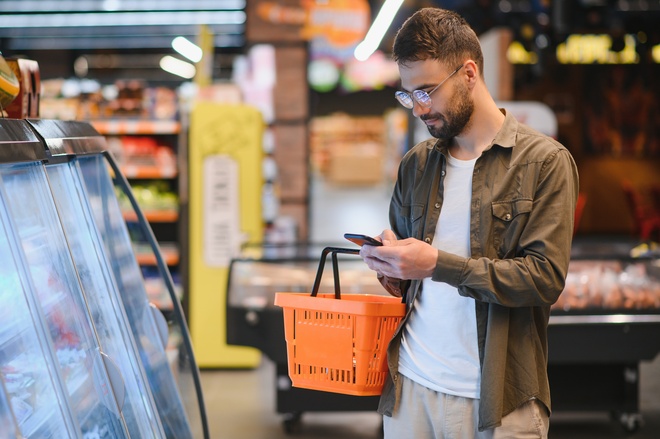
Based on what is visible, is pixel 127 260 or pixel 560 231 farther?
pixel 127 260

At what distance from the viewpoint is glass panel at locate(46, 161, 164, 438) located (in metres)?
2.32

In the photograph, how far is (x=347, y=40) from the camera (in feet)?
33.2

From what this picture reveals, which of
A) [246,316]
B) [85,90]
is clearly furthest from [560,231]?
[85,90]

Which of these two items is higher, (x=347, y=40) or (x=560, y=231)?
(x=347, y=40)

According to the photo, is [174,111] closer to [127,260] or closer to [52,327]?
[127,260]

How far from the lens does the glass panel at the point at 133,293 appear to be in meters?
2.74

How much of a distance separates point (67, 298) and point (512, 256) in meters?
1.14

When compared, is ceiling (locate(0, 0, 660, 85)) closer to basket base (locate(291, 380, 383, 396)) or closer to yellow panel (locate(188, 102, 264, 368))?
yellow panel (locate(188, 102, 264, 368))

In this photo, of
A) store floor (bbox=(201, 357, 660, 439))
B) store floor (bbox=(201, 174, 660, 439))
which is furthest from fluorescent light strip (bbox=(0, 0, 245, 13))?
store floor (bbox=(201, 357, 660, 439))

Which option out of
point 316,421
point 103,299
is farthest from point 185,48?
point 103,299

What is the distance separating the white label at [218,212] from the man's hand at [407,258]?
4.84m

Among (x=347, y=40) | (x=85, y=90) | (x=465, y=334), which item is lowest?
(x=465, y=334)

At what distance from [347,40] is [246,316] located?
585 cm

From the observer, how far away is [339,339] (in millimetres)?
2279
